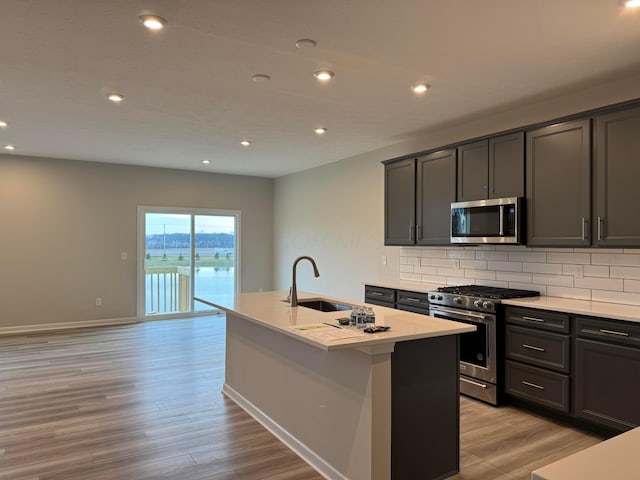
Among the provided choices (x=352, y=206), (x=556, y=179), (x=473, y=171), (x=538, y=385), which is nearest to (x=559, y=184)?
(x=556, y=179)

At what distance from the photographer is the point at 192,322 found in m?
7.57

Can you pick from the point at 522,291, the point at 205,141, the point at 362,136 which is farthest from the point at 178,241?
the point at 522,291

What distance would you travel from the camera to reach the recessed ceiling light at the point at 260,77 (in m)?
3.33

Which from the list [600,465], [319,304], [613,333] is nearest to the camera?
[600,465]

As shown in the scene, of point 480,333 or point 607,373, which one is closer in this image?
point 607,373

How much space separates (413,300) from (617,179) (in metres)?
2.14

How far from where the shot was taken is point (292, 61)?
10.1 feet

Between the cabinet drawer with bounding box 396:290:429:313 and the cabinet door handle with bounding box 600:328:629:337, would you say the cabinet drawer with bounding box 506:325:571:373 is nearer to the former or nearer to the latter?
the cabinet door handle with bounding box 600:328:629:337

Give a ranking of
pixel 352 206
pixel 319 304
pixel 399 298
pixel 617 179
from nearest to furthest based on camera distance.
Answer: pixel 617 179, pixel 319 304, pixel 399 298, pixel 352 206

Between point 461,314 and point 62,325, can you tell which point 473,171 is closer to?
point 461,314

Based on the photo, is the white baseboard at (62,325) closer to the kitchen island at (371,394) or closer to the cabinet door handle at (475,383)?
the kitchen island at (371,394)

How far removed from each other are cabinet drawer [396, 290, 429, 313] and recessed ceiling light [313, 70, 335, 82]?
2.33 metres

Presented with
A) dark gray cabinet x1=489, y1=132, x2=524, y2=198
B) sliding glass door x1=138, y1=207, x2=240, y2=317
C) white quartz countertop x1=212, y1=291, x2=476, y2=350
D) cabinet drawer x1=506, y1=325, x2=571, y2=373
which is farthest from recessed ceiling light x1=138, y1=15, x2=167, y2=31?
sliding glass door x1=138, y1=207, x2=240, y2=317

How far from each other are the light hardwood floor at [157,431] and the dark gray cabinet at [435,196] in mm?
1675
